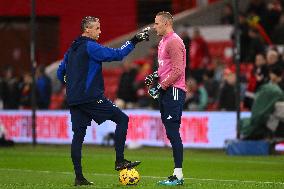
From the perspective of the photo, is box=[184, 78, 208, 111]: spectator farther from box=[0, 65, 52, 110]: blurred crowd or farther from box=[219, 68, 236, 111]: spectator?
box=[0, 65, 52, 110]: blurred crowd

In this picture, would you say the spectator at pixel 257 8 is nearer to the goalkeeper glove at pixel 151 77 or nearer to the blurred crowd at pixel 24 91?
the blurred crowd at pixel 24 91

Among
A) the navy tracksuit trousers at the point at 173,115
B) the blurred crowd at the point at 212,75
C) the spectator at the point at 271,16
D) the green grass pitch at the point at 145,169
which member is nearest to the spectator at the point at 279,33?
the blurred crowd at the point at 212,75

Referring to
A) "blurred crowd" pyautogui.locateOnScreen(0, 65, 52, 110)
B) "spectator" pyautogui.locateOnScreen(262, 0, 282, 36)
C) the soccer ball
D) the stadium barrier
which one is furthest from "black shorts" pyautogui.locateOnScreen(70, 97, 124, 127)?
"spectator" pyautogui.locateOnScreen(262, 0, 282, 36)

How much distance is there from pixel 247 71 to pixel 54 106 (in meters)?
6.01

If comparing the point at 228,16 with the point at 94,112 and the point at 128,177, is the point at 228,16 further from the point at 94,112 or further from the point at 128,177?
the point at 128,177

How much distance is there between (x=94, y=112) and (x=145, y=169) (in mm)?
3697

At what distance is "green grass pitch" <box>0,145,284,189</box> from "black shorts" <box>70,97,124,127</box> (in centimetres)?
89

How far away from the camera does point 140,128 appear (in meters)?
24.6

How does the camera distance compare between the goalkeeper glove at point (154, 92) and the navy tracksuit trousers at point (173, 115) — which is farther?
the goalkeeper glove at point (154, 92)

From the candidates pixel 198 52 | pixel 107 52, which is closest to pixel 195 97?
pixel 198 52

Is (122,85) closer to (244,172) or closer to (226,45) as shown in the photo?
(226,45)

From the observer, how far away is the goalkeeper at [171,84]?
1374cm

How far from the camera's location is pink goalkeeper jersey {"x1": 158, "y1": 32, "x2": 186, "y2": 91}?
45.1ft

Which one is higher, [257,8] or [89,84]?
[257,8]
